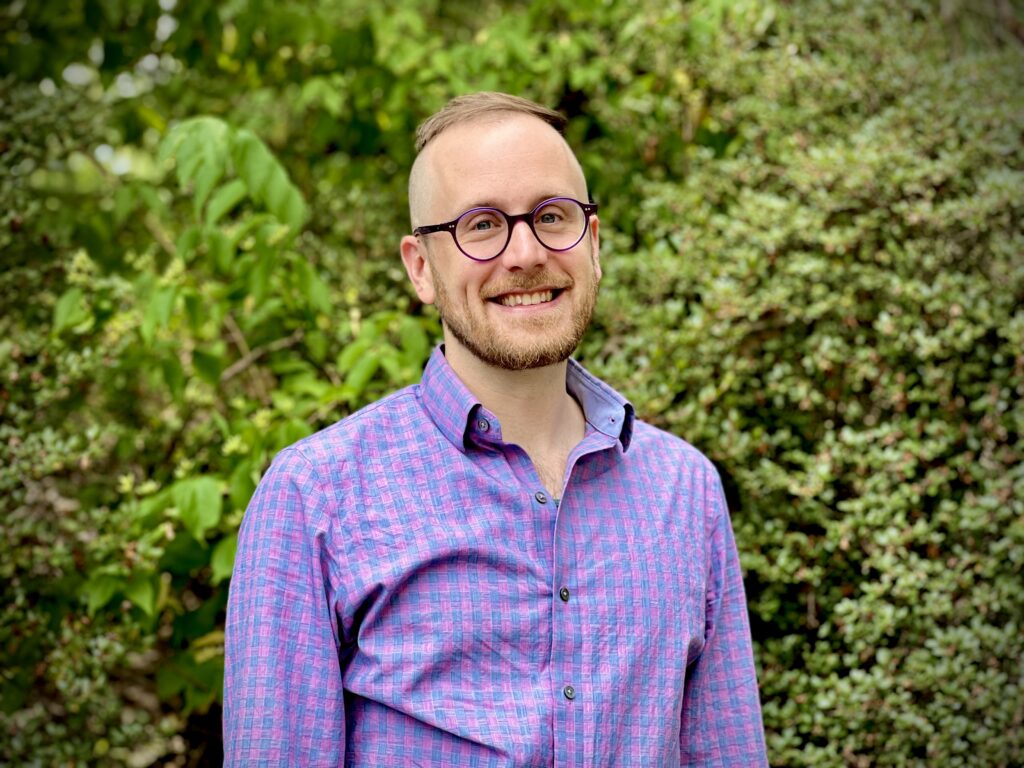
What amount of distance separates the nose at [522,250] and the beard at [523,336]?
0.09 ft

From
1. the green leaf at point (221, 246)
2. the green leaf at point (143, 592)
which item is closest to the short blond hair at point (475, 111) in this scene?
the green leaf at point (221, 246)

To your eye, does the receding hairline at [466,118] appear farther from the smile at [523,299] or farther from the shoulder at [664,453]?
the shoulder at [664,453]

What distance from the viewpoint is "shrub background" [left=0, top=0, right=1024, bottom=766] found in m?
2.46

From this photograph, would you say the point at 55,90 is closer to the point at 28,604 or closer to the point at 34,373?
the point at 34,373

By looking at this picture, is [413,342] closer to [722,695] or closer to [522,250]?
[522,250]

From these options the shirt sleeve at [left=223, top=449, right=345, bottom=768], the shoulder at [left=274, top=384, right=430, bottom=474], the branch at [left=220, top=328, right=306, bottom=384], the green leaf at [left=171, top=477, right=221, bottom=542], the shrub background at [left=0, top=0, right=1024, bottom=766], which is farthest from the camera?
the branch at [left=220, top=328, right=306, bottom=384]

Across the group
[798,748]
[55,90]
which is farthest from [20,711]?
[798,748]

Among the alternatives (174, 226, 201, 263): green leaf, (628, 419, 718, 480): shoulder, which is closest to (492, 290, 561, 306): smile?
(628, 419, 718, 480): shoulder

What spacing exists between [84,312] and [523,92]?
65.0 inches

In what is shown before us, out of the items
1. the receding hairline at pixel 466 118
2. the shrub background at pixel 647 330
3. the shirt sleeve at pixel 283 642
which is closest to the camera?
the shirt sleeve at pixel 283 642

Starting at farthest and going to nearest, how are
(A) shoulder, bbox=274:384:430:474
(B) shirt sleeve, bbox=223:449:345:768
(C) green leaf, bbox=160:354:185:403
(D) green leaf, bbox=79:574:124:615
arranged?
(C) green leaf, bbox=160:354:185:403 < (D) green leaf, bbox=79:574:124:615 < (A) shoulder, bbox=274:384:430:474 < (B) shirt sleeve, bbox=223:449:345:768

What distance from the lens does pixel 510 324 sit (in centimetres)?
175

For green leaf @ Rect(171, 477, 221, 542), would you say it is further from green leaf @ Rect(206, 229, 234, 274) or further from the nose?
the nose

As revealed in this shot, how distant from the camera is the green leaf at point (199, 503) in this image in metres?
2.25
